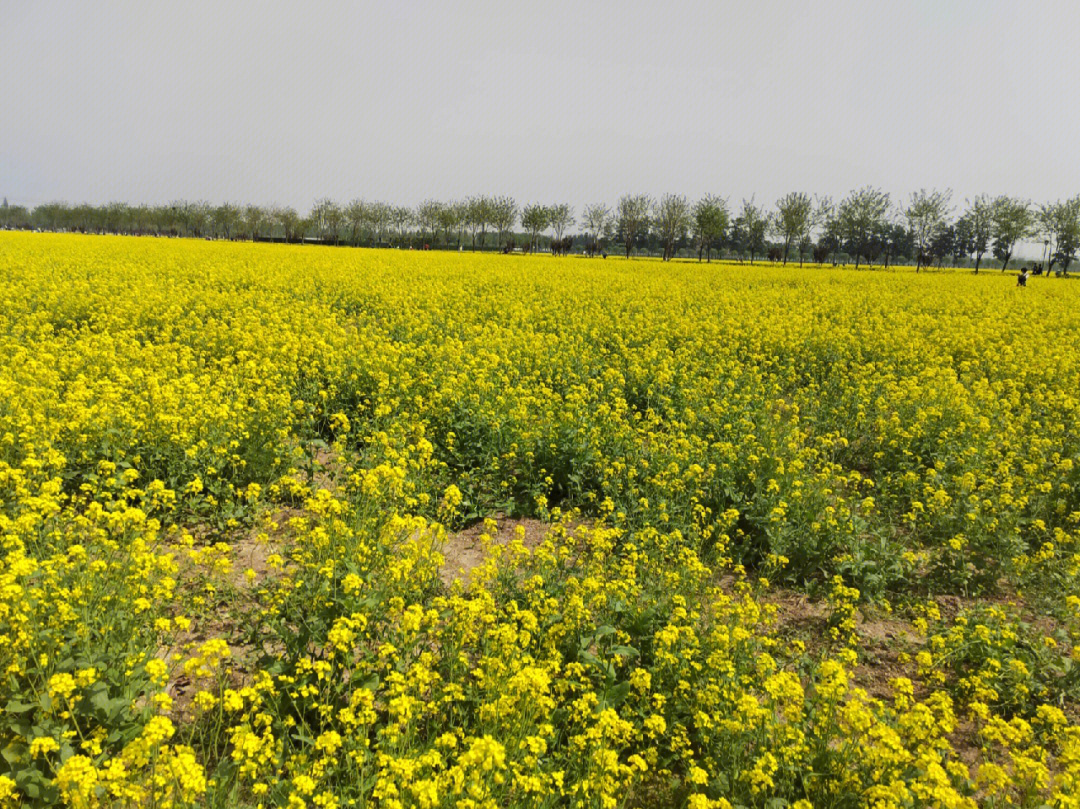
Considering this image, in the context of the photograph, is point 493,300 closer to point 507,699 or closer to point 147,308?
point 147,308

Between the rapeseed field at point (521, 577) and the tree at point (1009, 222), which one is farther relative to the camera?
the tree at point (1009, 222)

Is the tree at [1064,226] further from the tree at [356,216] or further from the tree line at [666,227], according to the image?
the tree at [356,216]

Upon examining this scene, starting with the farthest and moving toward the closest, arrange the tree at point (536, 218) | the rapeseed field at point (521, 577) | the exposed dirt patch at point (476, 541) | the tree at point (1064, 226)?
the tree at point (536, 218)
the tree at point (1064, 226)
the exposed dirt patch at point (476, 541)
the rapeseed field at point (521, 577)

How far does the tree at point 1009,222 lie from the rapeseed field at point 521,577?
224 feet

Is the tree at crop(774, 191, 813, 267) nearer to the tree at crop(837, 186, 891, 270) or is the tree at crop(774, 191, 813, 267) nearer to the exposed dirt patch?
the tree at crop(837, 186, 891, 270)

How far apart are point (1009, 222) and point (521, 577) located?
8121cm

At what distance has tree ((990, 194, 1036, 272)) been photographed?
64.7 meters

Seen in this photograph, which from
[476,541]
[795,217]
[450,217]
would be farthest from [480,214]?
[476,541]

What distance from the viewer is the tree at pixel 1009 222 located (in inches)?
2547

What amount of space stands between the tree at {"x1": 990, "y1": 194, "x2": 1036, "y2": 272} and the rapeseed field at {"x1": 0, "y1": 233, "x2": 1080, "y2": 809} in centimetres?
6836

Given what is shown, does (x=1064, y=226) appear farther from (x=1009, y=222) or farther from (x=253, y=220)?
(x=253, y=220)

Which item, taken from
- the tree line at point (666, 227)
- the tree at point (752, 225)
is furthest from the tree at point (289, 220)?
the tree at point (752, 225)

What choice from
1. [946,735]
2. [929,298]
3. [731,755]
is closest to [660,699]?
[731,755]

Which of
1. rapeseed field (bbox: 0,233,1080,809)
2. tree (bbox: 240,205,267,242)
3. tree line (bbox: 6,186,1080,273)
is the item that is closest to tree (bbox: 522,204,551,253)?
tree line (bbox: 6,186,1080,273)
